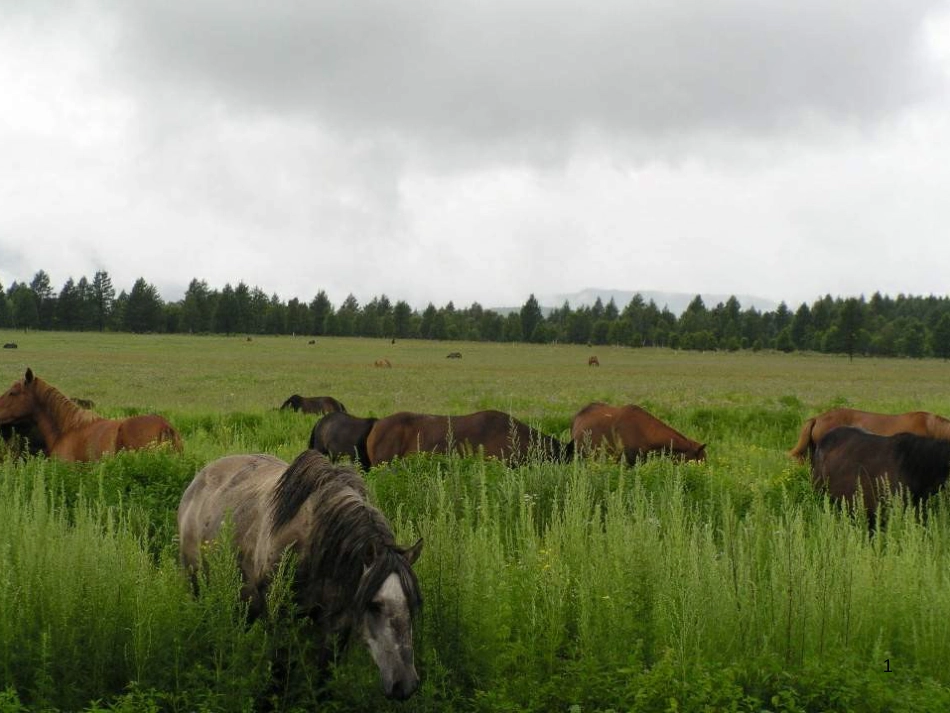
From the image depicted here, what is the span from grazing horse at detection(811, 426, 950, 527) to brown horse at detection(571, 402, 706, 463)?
2871 millimetres

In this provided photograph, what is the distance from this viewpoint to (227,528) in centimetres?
463

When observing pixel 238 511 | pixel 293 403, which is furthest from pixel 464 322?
pixel 238 511

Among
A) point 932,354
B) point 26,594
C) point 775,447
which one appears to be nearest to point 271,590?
point 26,594

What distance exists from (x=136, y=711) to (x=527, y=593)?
2.68 m

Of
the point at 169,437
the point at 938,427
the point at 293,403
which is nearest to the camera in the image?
the point at 169,437

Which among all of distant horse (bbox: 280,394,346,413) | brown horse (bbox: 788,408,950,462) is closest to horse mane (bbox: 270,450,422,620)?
brown horse (bbox: 788,408,950,462)

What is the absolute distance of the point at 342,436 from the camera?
13078 millimetres

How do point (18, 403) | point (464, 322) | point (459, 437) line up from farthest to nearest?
point (464, 322) < point (459, 437) < point (18, 403)

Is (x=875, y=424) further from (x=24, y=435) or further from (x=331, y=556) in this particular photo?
(x=24, y=435)

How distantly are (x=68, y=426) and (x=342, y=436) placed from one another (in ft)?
14.5

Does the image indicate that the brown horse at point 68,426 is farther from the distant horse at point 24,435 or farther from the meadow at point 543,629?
the meadow at point 543,629

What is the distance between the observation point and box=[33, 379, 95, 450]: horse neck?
37.6 feet

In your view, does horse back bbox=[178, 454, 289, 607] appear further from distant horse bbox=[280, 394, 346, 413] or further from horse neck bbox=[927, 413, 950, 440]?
distant horse bbox=[280, 394, 346, 413]

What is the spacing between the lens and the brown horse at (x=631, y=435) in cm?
1256
